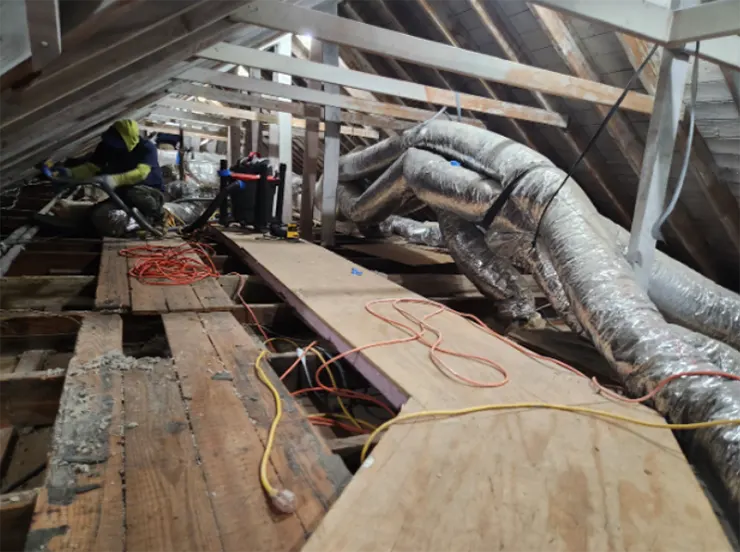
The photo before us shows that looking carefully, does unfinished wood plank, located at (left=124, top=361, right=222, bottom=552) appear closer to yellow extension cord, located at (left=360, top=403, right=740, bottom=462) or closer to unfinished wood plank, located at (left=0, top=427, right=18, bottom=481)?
yellow extension cord, located at (left=360, top=403, right=740, bottom=462)

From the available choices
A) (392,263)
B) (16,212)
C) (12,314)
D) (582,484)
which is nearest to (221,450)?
(582,484)

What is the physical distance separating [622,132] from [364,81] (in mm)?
1824

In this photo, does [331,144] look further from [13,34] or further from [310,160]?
[13,34]

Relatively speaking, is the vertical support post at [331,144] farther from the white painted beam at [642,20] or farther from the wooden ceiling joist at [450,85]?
the white painted beam at [642,20]

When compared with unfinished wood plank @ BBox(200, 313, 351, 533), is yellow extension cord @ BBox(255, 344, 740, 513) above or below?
above

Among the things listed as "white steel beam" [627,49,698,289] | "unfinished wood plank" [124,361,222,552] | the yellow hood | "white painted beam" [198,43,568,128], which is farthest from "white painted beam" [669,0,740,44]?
the yellow hood

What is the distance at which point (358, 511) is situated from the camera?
96 centimetres

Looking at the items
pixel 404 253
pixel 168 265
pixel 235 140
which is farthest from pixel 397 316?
pixel 235 140

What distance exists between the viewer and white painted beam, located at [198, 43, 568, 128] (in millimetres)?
2701

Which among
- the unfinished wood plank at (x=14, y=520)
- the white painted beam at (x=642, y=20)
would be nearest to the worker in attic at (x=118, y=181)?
the unfinished wood plank at (x=14, y=520)

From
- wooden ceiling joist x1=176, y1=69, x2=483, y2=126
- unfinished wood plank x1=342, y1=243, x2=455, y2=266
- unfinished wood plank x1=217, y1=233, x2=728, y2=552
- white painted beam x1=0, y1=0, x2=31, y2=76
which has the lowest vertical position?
unfinished wood plank x1=342, y1=243, x2=455, y2=266

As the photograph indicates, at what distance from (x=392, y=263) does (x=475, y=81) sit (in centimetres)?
179

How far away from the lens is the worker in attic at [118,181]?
12.4ft

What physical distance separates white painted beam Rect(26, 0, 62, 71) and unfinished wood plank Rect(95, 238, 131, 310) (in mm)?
1462
